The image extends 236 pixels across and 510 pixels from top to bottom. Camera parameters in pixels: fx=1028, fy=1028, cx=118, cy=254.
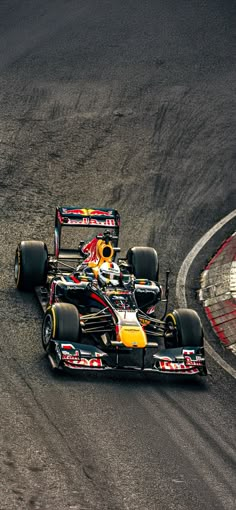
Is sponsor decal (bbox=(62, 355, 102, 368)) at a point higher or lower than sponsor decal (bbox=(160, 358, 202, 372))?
higher

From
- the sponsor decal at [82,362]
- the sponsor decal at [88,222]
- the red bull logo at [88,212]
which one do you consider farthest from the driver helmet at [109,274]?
the sponsor decal at [82,362]

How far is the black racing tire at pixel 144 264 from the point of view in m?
20.0

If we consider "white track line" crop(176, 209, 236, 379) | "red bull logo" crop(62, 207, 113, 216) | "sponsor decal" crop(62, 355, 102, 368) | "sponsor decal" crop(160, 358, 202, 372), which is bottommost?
"white track line" crop(176, 209, 236, 379)

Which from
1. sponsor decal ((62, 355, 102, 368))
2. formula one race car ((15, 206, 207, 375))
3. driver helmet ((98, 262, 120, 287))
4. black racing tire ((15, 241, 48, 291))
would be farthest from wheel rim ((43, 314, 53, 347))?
black racing tire ((15, 241, 48, 291))

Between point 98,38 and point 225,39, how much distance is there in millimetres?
4236

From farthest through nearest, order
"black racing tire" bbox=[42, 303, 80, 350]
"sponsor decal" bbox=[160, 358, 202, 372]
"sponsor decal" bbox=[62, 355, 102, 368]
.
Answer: "black racing tire" bbox=[42, 303, 80, 350]
"sponsor decal" bbox=[160, 358, 202, 372]
"sponsor decal" bbox=[62, 355, 102, 368]

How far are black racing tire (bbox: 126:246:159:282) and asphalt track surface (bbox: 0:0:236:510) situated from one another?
3.56 ft

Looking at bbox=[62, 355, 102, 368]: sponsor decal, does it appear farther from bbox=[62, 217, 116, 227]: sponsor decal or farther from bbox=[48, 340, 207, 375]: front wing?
bbox=[62, 217, 116, 227]: sponsor decal

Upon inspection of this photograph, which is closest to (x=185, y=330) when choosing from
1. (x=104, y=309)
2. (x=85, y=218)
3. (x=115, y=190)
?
(x=104, y=309)

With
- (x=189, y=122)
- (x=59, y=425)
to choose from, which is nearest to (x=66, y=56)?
(x=189, y=122)

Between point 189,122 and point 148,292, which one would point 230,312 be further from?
point 189,122

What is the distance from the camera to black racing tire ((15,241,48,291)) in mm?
19547

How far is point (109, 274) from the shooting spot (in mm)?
18359

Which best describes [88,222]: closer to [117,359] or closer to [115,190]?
[117,359]
